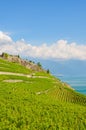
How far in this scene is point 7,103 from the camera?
143 feet

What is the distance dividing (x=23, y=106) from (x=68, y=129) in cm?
895

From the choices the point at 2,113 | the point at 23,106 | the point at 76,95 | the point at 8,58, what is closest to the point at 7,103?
the point at 23,106

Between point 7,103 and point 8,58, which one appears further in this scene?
point 8,58

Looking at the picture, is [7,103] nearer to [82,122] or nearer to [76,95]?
[82,122]

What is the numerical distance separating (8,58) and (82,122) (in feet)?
393

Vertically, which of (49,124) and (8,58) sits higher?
(8,58)

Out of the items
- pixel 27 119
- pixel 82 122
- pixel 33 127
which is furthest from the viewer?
pixel 82 122

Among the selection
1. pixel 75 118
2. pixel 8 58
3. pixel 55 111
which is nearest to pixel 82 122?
pixel 75 118

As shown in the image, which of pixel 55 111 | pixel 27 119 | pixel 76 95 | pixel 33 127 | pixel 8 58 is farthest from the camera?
pixel 8 58

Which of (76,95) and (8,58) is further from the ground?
(8,58)

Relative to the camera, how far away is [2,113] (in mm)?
37625

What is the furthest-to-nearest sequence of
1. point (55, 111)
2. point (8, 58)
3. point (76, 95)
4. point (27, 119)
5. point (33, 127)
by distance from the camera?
point (8, 58) → point (76, 95) → point (55, 111) → point (27, 119) → point (33, 127)

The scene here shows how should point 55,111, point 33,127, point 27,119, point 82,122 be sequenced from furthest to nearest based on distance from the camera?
point 55,111 < point 82,122 < point 27,119 < point 33,127

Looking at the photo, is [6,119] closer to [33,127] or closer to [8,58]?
[33,127]
